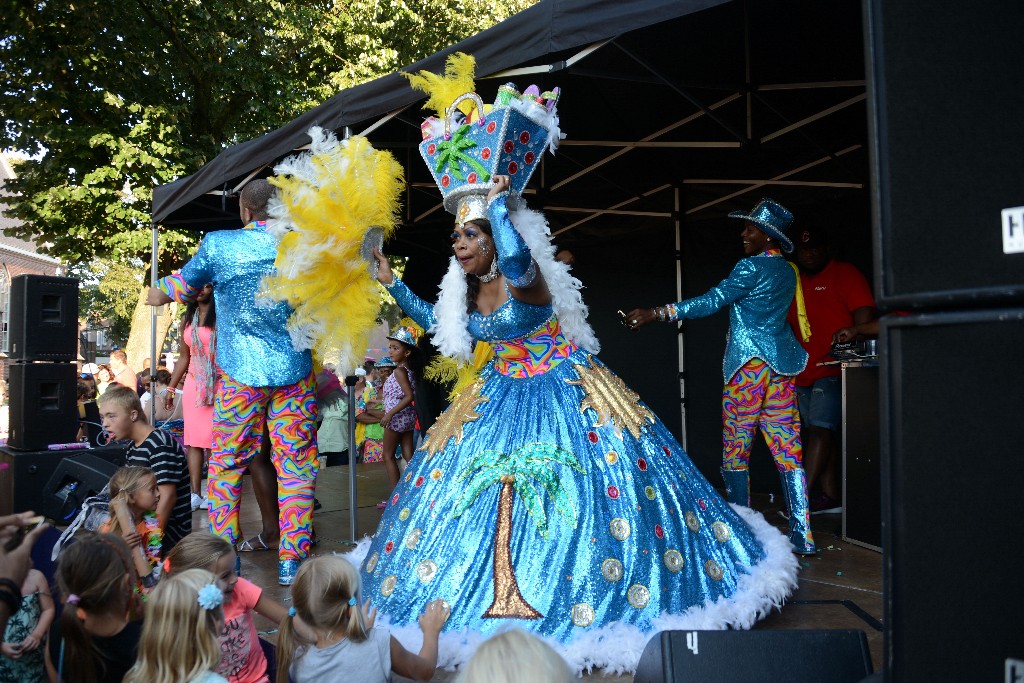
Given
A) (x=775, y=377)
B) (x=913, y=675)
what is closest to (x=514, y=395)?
(x=775, y=377)

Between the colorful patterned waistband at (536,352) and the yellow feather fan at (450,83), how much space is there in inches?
40.0

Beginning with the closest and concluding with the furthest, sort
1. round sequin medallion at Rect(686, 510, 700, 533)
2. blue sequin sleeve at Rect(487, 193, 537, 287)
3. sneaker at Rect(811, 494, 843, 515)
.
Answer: blue sequin sleeve at Rect(487, 193, 537, 287), round sequin medallion at Rect(686, 510, 700, 533), sneaker at Rect(811, 494, 843, 515)

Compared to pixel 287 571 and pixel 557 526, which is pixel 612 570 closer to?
pixel 557 526

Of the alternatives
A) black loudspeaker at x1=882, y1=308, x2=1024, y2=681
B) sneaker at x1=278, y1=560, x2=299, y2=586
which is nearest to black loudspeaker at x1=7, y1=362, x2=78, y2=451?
sneaker at x1=278, y1=560, x2=299, y2=586

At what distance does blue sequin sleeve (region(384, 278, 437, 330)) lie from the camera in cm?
390

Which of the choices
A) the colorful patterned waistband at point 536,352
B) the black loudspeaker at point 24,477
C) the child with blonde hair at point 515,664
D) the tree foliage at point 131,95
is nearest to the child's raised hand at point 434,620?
the child with blonde hair at point 515,664

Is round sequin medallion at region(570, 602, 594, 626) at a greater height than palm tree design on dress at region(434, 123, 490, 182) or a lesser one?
lesser

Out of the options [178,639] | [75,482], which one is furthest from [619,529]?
[75,482]

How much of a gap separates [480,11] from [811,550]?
44.9 ft

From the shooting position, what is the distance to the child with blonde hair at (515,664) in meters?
1.55

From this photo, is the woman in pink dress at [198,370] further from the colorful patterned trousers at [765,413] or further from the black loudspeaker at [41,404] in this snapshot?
the colorful patterned trousers at [765,413]

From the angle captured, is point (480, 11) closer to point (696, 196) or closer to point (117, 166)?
point (117, 166)

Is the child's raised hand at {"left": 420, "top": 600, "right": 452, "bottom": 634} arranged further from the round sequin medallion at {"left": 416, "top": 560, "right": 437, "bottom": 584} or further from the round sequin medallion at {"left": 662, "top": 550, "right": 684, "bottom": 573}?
the round sequin medallion at {"left": 662, "top": 550, "right": 684, "bottom": 573}

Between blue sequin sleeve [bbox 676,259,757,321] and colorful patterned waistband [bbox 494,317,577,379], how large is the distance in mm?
1210
